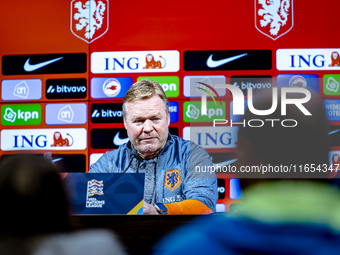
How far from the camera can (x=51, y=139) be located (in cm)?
240

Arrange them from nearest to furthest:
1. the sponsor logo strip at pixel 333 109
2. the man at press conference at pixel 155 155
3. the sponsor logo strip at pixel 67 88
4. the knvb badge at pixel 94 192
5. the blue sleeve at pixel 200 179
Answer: the knvb badge at pixel 94 192 → the blue sleeve at pixel 200 179 → the man at press conference at pixel 155 155 → the sponsor logo strip at pixel 333 109 → the sponsor logo strip at pixel 67 88

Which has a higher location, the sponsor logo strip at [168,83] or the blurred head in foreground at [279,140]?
the sponsor logo strip at [168,83]

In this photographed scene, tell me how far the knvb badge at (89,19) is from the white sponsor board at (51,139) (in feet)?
2.28

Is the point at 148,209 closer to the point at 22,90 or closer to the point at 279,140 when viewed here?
the point at 279,140

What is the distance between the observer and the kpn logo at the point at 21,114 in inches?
95.2

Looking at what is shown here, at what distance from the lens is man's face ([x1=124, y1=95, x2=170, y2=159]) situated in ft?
6.86

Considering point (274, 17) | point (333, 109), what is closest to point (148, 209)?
point (333, 109)

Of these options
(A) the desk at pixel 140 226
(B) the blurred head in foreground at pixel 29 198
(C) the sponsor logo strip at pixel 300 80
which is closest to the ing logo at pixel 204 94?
(C) the sponsor logo strip at pixel 300 80

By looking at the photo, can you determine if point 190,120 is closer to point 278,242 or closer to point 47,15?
point 47,15

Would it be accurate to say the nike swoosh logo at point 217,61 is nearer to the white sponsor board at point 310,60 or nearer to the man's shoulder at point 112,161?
the white sponsor board at point 310,60

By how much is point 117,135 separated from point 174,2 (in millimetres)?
1073

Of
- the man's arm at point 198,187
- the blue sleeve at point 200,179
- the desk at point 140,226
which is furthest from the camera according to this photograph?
the blue sleeve at point 200,179

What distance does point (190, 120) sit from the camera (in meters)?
2.38

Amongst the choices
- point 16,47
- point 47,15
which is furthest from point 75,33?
point 16,47
